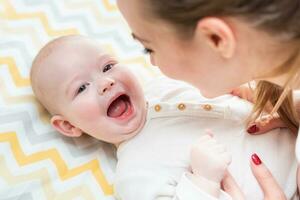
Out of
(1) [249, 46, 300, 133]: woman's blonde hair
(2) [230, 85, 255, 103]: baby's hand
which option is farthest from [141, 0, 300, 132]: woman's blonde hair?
(2) [230, 85, 255, 103]: baby's hand

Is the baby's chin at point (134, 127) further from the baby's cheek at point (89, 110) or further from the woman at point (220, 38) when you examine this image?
the woman at point (220, 38)

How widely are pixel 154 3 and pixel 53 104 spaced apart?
452 mm

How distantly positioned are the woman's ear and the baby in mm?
282

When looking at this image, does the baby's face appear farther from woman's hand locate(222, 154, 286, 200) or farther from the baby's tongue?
woman's hand locate(222, 154, 286, 200)

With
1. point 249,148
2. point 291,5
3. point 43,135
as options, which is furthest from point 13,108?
point 291,5

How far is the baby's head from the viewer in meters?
1.03

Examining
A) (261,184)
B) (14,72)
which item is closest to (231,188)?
(261,184)

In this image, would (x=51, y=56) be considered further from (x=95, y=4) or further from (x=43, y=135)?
(x=95, y=4)

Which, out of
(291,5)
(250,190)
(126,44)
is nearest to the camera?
(291,5)

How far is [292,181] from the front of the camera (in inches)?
38.1

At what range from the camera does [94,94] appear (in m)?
1.03

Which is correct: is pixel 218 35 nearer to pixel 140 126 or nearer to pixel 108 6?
pixel 140 126

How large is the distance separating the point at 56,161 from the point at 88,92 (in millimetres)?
158

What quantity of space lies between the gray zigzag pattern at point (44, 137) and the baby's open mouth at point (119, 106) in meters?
0.09
